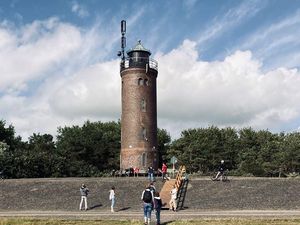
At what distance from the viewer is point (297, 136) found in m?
73.1

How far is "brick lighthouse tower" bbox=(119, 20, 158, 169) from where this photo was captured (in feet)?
165

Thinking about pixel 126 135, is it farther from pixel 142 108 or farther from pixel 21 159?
pixel 21 159

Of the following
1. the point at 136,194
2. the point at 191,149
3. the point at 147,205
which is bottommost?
the point at 147,205

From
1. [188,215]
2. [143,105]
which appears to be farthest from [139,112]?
[188,215]

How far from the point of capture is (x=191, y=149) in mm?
70625

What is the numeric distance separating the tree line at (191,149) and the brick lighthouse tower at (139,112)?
29.9 feet

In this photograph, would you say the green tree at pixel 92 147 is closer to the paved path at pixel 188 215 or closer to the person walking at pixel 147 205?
the paved path at pixel 188 215

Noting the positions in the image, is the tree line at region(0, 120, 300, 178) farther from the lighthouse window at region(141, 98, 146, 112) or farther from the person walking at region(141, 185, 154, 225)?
the person walking at region(141, 185, 154, 225)

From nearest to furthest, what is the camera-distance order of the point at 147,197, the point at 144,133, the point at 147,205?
the point at 147,205 → the point at 147,197 → the point at 144,133

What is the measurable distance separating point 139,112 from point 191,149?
22248 millimetres

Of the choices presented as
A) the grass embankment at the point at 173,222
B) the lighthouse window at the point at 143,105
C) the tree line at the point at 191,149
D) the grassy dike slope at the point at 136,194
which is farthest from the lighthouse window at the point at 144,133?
the grass embankment at the point at 173,222

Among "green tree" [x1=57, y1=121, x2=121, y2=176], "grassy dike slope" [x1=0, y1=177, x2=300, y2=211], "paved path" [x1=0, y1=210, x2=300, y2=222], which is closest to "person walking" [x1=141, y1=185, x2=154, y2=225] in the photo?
"paved path" [x1=0, y1=210, x2=300, y2=222]

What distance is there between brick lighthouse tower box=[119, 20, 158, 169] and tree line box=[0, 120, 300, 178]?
910 cm

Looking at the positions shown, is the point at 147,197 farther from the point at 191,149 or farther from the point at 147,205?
the point at 191,149
